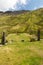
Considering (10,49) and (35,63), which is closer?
(35,63)

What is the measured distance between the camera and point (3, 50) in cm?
3453

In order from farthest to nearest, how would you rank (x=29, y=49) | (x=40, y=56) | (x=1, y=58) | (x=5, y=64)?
(x=29, y=49) → (x=40, y=56) → (x=1, y=58) → (x=5, y=64)

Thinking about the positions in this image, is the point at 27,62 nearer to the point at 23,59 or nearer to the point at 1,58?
the point at 23,59

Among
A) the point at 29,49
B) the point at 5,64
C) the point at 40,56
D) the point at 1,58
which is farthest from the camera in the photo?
the point at 29,49

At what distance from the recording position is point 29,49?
3734 cm

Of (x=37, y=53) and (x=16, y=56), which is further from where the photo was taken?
(x=37, y=53)

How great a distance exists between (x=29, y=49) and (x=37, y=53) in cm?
232

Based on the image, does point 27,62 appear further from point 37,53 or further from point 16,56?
point 37,53

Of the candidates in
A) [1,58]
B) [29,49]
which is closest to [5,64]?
[1,58]

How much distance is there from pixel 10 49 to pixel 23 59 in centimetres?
494

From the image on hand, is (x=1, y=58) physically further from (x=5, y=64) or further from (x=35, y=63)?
(x=35, y=63)

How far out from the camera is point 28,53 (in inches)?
1369

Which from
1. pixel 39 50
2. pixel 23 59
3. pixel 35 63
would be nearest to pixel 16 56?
pixel 23 59

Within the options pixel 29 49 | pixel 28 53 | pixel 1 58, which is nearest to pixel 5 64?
pixel 1 58
